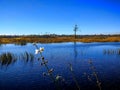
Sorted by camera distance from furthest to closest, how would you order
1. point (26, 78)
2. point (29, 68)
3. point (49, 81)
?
point (29, 68) → point (26, 78) → point (49, 81)

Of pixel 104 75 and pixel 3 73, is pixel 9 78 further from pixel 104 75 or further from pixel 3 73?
pixel 104 75

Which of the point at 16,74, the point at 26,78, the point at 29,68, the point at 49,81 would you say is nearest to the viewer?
the point at 49,81

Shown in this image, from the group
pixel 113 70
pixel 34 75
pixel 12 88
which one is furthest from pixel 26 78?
pixel 113 70

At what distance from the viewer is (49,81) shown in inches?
567

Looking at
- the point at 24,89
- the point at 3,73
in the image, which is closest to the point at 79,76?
the point at 24,89

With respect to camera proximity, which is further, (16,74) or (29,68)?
(29,68)

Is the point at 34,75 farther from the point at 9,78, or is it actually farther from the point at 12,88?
the point at 12,88

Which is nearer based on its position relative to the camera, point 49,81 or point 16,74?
point 49,81

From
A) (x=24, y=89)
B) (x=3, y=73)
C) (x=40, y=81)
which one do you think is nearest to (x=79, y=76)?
(x=40, y=81)

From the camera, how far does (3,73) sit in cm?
1745

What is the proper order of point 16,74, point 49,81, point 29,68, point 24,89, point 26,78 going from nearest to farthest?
point 24,89 < point 49,81 < point 26,78 < point 16,74 < point 29,68

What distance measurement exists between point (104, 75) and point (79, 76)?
69.8 inches

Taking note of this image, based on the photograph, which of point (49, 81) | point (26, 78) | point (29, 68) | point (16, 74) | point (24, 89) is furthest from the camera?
point (29, 68)

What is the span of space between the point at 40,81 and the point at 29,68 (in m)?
5.01
